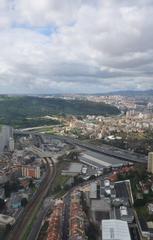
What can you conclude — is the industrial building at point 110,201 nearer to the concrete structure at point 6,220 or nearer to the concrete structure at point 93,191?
the concrete structure at point 93,191

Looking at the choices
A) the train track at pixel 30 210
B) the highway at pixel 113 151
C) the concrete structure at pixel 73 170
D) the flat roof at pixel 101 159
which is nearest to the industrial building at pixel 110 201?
the train track at pixel 30 210

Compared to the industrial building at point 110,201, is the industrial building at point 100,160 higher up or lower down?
lower down

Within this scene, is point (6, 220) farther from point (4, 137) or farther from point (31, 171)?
point (4, 137)

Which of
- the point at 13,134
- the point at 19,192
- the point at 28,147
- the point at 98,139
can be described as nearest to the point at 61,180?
the point at 19,192

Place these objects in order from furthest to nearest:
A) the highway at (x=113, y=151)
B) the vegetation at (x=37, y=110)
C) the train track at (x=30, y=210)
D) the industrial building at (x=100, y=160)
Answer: the vegetation at (x=37, y=110) → the highway at (x=113, y=151) → the industrial building at (x=100, y=160) → the train track at (x=30, y=210)

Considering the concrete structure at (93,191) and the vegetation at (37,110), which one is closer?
the concrete structure at (93,191)

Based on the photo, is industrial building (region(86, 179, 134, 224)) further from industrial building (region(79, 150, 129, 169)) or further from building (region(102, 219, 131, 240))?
industrial building (region(79, 150, 129, 169))

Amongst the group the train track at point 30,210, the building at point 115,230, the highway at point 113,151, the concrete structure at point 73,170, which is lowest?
the train track at point 30,210
